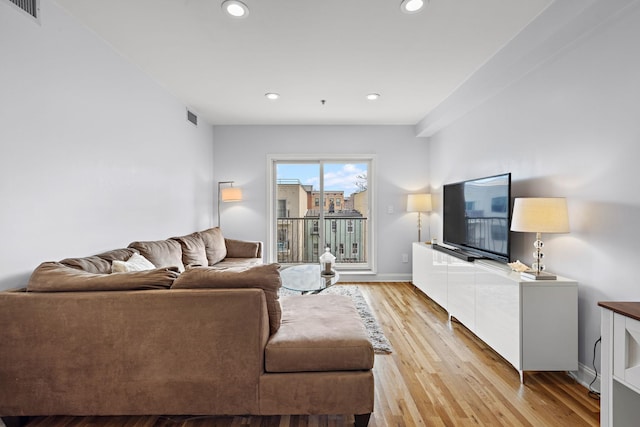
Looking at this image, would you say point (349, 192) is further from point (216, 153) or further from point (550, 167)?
point (550, 167)

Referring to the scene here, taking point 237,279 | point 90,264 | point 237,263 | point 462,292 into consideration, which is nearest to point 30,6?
point 90,264

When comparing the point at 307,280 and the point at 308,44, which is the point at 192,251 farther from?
the point at 308,44

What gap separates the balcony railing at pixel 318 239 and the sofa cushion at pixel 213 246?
123cm

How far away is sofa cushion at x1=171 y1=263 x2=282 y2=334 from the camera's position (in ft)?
5.63

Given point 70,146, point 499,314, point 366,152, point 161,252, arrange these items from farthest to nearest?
point 366,152 < point 161,252 < point 499,314 < point 70,146

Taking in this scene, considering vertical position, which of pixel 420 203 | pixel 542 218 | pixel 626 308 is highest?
pixel 420 203

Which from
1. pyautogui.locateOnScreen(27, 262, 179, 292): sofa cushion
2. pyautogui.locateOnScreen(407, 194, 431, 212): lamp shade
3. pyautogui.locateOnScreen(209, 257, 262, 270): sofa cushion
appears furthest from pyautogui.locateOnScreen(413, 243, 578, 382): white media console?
pyautogui.locateOnScreen(209, 257, 262, 270): sofa cushion

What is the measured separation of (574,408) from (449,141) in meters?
3.26

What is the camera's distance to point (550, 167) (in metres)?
2.47

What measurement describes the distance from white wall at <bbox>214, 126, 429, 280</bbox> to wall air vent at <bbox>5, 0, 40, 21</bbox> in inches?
127

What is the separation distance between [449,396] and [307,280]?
1534 millimetres

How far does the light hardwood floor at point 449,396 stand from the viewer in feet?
5.87

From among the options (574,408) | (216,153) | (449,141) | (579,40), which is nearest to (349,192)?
(449,141)

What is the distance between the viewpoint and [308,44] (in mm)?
2629
